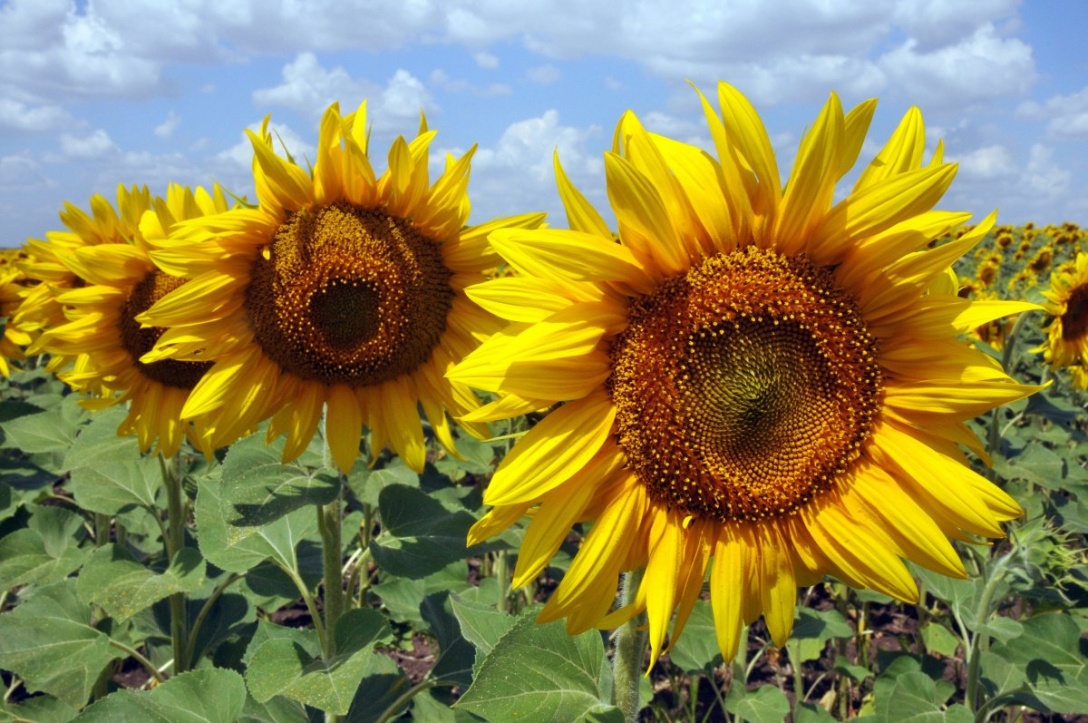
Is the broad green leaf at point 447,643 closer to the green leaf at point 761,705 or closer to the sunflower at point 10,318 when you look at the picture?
the green leaf at point 761,705

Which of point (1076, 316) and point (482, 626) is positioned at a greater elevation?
point (482, 626)

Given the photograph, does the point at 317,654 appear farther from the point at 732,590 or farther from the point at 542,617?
the point at 732,590

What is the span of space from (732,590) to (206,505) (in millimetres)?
1763

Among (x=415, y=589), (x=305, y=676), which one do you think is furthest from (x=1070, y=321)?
(x=305, y=676)

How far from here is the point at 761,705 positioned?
2949 mm

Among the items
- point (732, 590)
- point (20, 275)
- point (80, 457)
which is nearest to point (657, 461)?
point (732, 590)

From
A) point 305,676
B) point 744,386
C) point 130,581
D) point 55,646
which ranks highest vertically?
point 744,386

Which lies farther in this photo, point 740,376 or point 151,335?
point 151,335

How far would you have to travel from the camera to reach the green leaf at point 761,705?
2887 mm

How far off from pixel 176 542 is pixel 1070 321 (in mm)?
6144

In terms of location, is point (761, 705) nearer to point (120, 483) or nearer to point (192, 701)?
point (192, 701)

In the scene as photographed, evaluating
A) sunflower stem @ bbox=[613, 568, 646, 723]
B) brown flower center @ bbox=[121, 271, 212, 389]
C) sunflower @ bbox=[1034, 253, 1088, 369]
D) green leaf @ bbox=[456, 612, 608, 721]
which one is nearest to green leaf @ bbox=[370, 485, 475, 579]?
green leaf @ bbox=[456, 612, 608, 721]

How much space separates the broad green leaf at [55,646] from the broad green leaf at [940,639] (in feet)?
11.5

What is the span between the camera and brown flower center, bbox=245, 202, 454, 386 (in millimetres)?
2471
